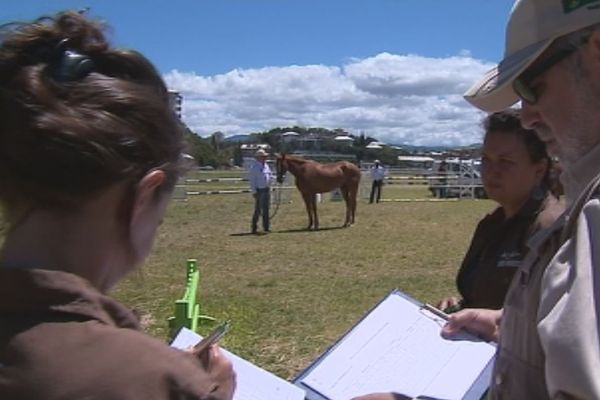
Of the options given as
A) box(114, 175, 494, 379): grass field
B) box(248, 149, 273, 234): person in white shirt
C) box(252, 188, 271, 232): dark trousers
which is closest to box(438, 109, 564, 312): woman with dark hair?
box(114, 175, 494, 379): grass field

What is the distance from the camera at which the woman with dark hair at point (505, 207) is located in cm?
265

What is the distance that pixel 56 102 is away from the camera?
104cm

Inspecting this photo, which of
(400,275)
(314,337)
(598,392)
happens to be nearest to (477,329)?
(598,392)

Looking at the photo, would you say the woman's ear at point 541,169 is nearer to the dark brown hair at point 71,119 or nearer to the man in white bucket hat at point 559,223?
A: the man in white bucket hat at point 559,223

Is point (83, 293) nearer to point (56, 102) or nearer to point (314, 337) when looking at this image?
point (56, 102)

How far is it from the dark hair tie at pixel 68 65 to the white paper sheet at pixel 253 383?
0.73 metres

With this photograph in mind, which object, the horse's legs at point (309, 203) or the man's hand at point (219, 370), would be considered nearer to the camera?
the man's hand at point (219, 370)

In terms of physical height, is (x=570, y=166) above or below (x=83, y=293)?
above

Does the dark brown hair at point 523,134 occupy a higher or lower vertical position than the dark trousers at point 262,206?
higher

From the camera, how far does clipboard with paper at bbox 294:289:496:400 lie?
187 cm

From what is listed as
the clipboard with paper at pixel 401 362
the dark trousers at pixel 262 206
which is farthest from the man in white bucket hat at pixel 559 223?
the dark trousers at pixel 262 206

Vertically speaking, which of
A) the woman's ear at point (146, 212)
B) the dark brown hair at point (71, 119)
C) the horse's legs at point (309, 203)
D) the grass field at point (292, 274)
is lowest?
the grass field at point (292, 274)

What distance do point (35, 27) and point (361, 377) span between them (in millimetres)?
1242

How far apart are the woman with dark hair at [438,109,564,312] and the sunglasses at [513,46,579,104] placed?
1285 mm
